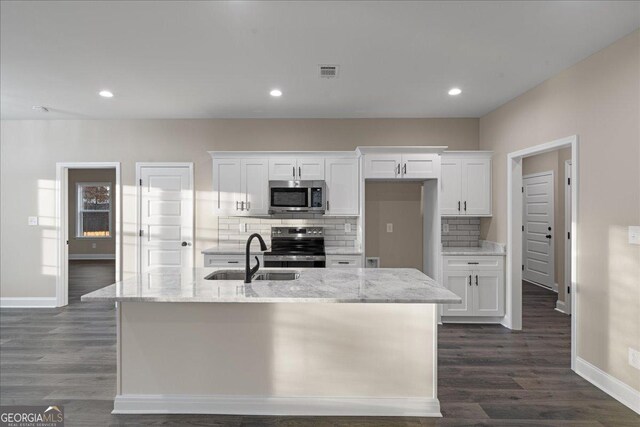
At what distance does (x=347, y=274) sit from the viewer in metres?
2.87

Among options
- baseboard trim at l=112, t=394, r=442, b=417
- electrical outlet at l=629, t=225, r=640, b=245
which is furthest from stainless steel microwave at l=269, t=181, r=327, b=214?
electrical outlet at l=629, t=225, r=640, b=245

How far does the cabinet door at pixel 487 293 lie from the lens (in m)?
4.43

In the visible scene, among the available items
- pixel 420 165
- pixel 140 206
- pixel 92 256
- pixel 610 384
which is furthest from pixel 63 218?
pixel 610 384

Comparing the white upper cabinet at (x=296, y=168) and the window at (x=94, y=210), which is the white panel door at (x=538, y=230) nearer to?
the white upper cabinet at (x=296, y=168)

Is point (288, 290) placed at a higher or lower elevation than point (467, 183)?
lower

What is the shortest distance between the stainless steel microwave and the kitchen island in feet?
7.45

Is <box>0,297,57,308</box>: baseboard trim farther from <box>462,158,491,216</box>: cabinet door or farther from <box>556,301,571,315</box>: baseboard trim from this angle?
<box>556,301,571,315</box>: baseboard trim

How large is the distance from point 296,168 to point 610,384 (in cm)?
380

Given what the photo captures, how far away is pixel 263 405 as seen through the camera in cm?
245

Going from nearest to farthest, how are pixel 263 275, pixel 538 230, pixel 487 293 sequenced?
pixel 263 275
pixel 487 293
pixel 538 230

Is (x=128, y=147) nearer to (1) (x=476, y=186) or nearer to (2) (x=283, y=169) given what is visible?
(2) (x=283, y=169)

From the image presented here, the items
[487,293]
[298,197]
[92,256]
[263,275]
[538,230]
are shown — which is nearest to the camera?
[263,275]

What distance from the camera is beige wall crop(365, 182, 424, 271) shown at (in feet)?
17.0

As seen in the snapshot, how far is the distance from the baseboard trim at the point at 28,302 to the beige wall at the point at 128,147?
0.28ft
